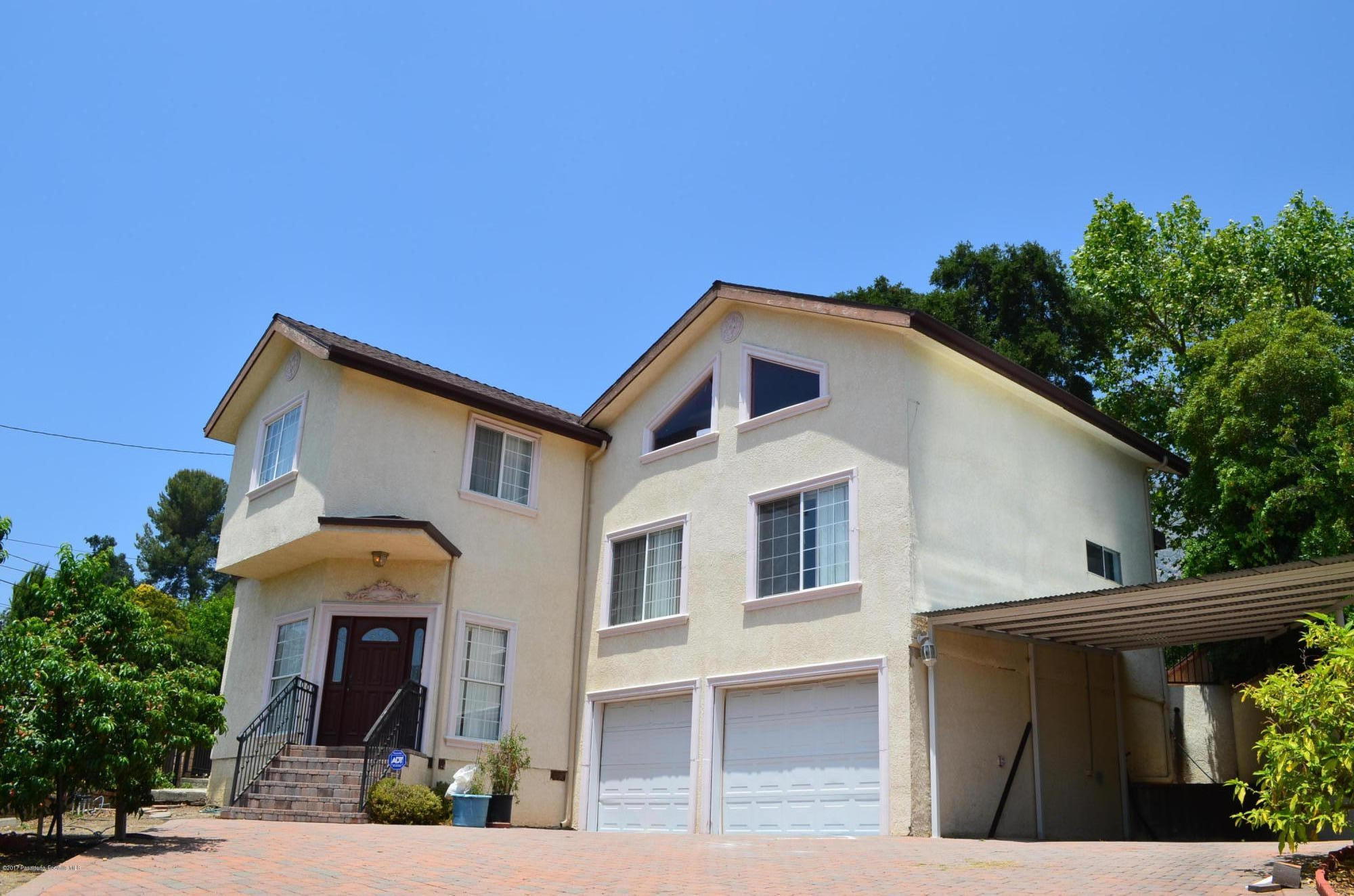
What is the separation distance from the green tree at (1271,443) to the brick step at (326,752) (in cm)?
1476

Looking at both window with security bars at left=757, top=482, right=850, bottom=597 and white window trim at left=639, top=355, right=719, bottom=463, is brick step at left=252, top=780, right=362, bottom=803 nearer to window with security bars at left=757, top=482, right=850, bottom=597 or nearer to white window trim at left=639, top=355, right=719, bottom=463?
window with security bars at left=757, top=482, right=850, bottom=597

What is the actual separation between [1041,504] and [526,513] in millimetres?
8264

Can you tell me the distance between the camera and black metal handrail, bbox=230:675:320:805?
1755cm

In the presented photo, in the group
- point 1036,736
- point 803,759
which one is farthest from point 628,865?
point 1036,736

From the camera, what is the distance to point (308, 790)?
16.1m

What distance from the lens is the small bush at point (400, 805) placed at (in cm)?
1556

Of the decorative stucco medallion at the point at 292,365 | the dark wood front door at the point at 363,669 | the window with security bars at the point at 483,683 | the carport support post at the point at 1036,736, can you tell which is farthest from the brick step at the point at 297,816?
the carport support post at the point at 1036,736

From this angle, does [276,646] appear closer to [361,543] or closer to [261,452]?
[361,543]

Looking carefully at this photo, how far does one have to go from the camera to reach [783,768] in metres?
16.2

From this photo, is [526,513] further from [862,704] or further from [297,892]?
[297,892]

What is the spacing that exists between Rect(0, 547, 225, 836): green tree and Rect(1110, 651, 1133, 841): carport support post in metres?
13.3

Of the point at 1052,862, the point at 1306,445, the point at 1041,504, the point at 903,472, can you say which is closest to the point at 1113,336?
the point at 1306,445

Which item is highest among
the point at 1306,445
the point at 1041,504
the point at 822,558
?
the point at 1306,445

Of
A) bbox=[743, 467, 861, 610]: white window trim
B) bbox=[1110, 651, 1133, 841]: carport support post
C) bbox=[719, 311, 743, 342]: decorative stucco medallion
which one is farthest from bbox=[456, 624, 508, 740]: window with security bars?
bbox=[1110, 651, 1133, 841]: carport support post
